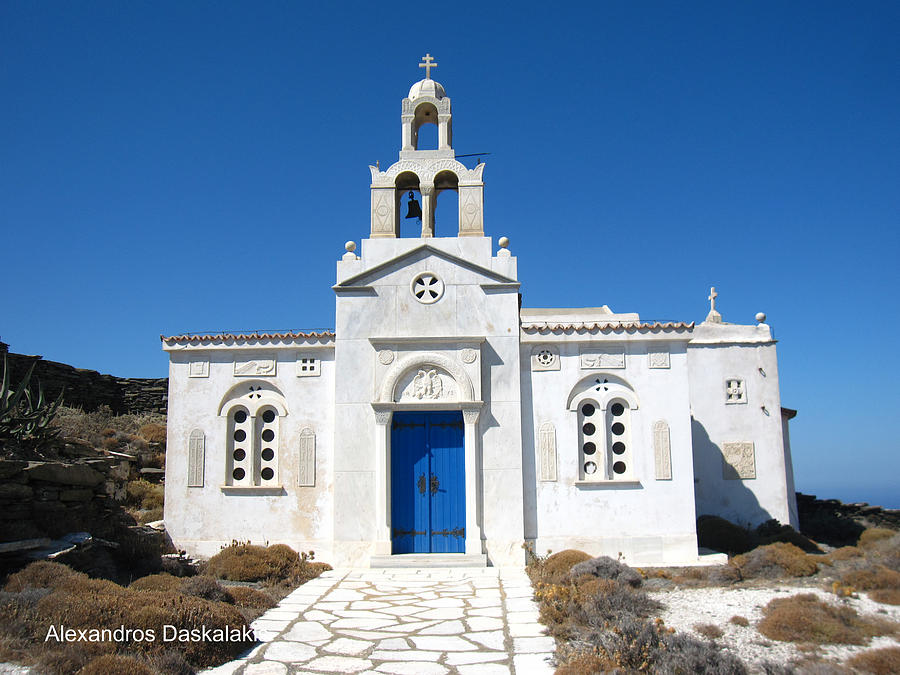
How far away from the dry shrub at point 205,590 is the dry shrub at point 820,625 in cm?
686

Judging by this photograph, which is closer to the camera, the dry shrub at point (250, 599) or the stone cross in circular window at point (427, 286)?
the dry shrub at point (250, 599)

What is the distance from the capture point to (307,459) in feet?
48.3

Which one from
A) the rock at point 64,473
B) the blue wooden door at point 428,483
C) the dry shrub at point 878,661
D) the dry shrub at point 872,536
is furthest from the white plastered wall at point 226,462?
the dry shrub at point 872,536

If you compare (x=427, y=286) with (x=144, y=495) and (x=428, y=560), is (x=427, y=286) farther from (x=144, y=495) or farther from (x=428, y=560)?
(x=144, y=495)

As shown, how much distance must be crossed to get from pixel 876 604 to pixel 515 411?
22.1 ft

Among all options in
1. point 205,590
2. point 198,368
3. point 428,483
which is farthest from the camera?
point 198,368

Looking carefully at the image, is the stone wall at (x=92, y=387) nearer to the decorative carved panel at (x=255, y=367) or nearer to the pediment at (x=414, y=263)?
the decorative carved panel at (x=255, y=367)

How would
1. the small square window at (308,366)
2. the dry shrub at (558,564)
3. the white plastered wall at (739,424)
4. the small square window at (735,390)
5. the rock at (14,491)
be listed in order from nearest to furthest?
the rock at (14,491), the dry shrub at (558,564), the small square window at (308,366), the white plastered wall at (739,424), the small square window at (735,390)

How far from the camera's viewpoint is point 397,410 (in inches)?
561

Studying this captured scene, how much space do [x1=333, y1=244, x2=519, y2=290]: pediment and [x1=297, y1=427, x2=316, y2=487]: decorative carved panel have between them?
3077 mm

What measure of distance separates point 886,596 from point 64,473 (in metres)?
11.9

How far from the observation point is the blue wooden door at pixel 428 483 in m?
14.0

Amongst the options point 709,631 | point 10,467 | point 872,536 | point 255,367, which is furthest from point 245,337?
point 872,536

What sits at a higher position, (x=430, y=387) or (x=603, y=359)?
(x=603, y=359)
